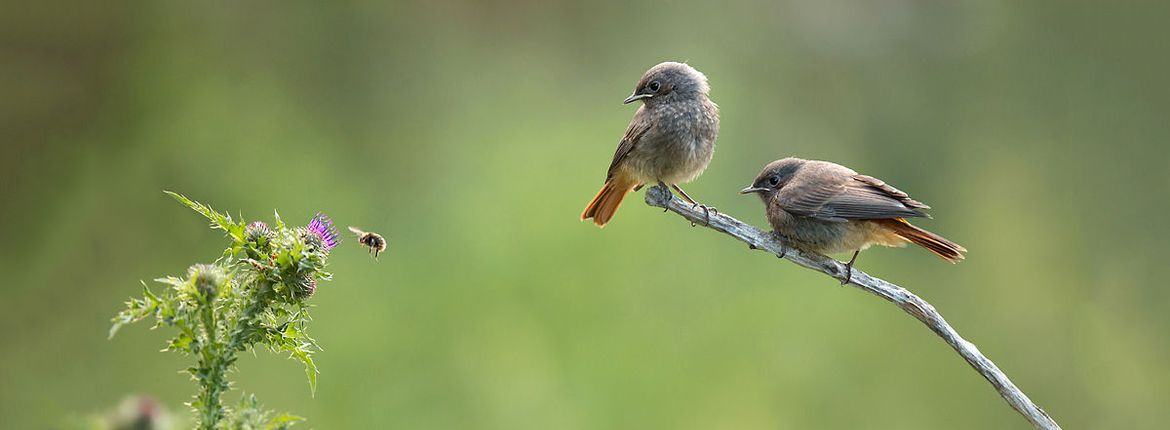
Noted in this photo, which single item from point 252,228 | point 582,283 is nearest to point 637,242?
point 582,283

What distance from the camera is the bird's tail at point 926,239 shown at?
9.41 ft

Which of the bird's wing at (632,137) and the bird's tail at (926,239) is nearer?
the bird's tail at (926,239)

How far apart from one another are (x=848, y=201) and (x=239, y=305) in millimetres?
1754

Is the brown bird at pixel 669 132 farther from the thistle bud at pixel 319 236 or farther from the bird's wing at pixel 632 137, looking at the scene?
the thistle bud at pixel 319 236

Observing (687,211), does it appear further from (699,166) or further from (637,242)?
(637,242)

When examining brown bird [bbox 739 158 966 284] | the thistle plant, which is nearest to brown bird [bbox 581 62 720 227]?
brown bird [bbox 739 158 966 284]

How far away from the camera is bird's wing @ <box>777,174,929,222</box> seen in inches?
113

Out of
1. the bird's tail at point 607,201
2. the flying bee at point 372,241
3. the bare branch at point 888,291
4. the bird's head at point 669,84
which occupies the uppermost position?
the bird's head at point 669,84

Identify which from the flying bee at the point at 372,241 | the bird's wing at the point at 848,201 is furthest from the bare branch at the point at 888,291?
the flying bee at the point at 372,241

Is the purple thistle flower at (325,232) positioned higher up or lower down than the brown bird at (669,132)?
lower down

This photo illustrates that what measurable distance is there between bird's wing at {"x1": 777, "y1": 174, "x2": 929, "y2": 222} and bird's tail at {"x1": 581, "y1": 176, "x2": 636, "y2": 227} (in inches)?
24.6

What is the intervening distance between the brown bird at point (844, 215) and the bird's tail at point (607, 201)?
577 millimetres

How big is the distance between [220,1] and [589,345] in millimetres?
2852

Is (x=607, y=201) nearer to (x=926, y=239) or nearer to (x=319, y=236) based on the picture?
(x=926, y=239)
